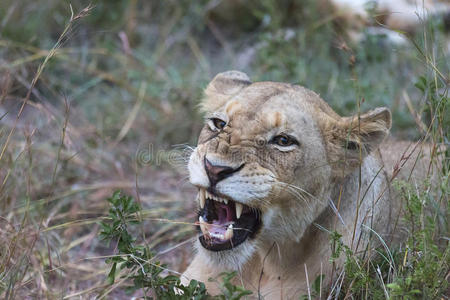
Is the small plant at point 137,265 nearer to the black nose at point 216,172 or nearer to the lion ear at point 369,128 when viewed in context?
the black nose at point 216,172

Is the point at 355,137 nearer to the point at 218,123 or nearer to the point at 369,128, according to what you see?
the point at 369,128

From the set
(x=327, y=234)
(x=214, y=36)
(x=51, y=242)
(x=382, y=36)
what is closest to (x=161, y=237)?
(x=51, y=242)

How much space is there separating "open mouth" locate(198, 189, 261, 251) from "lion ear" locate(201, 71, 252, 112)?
0.76m

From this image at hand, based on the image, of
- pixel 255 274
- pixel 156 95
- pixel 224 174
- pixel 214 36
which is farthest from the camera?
pixel 214 36

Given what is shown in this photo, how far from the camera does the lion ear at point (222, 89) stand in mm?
3564

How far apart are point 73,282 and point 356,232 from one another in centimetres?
173

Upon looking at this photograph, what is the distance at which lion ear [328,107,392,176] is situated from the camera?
120 inches

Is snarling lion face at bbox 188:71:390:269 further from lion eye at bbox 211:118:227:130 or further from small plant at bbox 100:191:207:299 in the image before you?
small plant at bbox 100:191:207:299

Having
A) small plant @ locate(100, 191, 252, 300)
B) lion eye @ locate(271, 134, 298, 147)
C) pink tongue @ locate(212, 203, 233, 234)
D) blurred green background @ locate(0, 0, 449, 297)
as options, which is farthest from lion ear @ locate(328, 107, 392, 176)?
small plant @ locate(100, 191, 252, 300)

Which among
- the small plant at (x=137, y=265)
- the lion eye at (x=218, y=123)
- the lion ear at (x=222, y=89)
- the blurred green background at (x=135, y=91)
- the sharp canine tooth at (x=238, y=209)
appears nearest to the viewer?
the small plant at (x=137, y=265)

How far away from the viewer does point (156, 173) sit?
5590mm

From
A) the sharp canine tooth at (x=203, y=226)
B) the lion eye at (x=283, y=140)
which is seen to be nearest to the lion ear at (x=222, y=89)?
the lion eye at (x=283, y=140)

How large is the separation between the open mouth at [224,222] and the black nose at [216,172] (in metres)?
0.11

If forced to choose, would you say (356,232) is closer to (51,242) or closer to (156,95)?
(51,242)
